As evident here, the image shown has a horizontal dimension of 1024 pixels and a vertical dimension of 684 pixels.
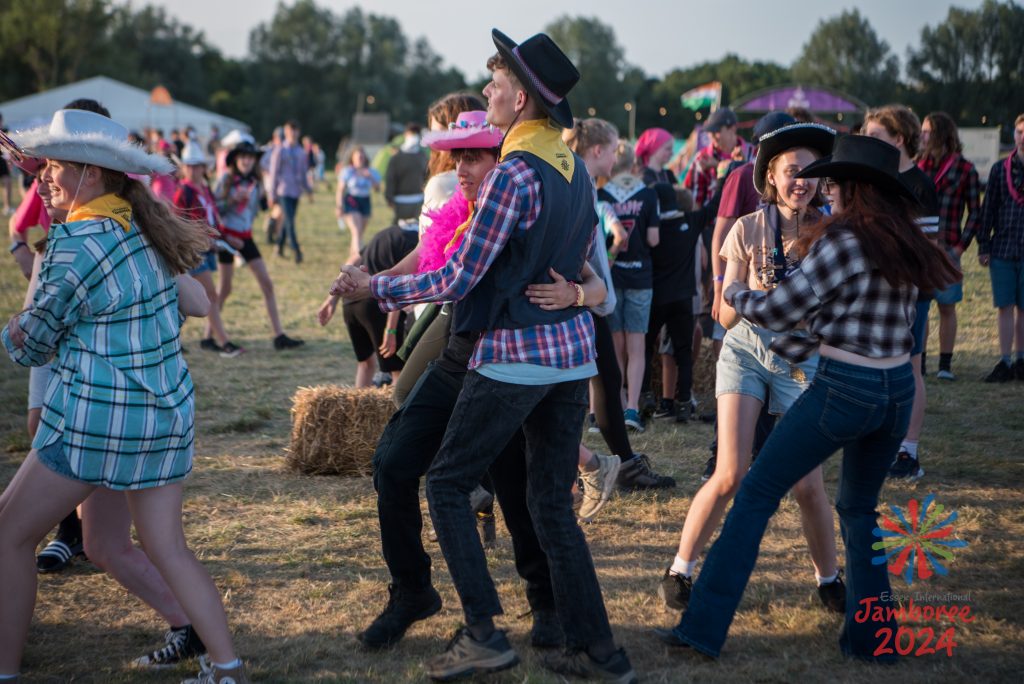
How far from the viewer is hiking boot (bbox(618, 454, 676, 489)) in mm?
5902

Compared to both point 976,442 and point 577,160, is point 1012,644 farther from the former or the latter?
point 976,442

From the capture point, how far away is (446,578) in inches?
186

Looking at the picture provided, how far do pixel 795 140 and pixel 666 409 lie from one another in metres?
3.92

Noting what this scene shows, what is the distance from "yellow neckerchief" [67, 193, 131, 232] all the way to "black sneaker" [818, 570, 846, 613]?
3154mm

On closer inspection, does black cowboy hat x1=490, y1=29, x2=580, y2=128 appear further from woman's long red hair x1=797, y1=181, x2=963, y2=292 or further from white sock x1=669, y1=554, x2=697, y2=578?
white sock x1=669, y1=554, x2=697, y2=578

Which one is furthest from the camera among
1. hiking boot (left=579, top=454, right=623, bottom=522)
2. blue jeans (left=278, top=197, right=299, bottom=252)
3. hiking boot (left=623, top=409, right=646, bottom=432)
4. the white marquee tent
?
the white marquee tent

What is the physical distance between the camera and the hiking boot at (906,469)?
612 cm

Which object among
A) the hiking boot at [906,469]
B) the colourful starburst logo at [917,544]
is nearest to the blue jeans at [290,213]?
the hiking boot at [906,469]

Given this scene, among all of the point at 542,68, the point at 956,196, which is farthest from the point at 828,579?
the point at 956,196

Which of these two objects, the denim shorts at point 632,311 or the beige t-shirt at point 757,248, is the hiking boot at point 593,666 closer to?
the beige t-shirt at point 757,248

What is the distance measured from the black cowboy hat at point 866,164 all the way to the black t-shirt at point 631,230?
11.8ft

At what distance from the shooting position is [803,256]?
359 centimetres

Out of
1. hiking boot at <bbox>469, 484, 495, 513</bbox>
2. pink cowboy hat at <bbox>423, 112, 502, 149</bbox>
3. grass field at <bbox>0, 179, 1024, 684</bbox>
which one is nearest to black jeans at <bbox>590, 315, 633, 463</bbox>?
grass field at <bbox>0, 179, 1024, 684</bbox>

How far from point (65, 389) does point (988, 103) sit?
7.93 m
